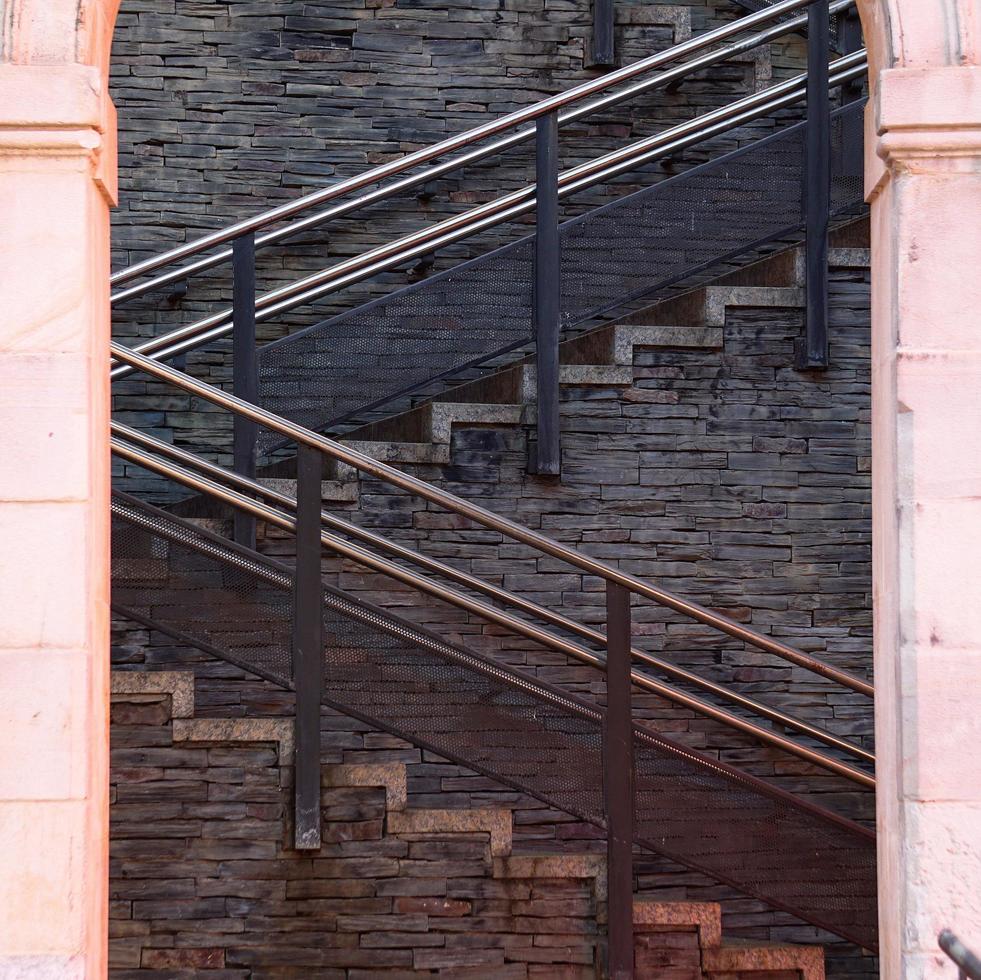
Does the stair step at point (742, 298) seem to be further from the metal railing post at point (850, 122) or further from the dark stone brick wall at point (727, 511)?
the metal railing post at point (850, 122)

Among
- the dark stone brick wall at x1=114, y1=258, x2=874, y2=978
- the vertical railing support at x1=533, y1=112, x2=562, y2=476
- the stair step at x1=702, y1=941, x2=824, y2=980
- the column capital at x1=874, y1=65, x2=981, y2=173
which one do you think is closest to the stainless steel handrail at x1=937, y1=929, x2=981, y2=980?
the column capital at x1=874, y1=65, x2=981, y2=173

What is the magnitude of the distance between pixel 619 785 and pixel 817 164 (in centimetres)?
274

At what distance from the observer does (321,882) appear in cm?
431

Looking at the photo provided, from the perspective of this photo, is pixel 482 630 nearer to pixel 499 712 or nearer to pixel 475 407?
pixel 499 712

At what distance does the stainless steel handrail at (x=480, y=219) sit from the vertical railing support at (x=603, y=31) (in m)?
0.66

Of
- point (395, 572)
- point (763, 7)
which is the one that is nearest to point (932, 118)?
point (395, 572)

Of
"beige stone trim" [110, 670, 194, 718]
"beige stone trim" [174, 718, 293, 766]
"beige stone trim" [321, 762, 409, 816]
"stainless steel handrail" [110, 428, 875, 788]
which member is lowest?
"beige stone trim" [321, 762, 409, 816]

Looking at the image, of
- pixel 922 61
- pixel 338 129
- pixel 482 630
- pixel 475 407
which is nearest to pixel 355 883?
pixel 482 630

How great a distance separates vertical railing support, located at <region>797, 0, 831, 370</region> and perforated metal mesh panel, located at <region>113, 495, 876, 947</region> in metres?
2.18

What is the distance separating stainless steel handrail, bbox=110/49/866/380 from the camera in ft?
18.3

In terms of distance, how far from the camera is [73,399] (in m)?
2.94

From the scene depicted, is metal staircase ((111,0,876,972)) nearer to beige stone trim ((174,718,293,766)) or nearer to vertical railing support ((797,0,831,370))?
beige stone trim ((174,718,293,766))

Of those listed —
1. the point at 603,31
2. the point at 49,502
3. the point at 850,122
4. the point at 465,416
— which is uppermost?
the point at 603,31

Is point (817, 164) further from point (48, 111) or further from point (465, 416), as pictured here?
point (48, 111)
